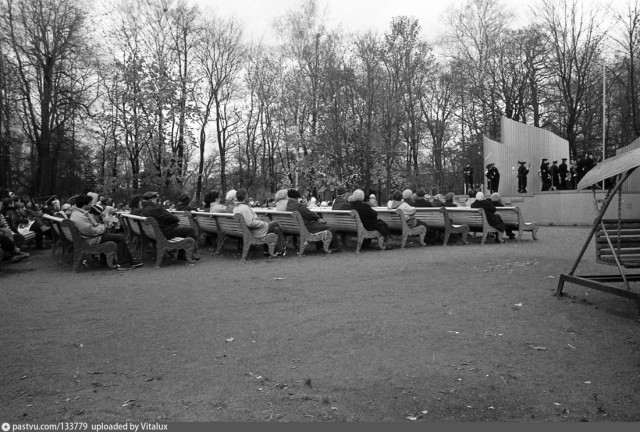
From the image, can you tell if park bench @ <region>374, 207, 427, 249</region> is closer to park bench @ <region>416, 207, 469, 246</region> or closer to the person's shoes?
park bench @ <region>416, 207, 469, 246</region>

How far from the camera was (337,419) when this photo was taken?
307 cm

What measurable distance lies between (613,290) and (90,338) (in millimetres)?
5025

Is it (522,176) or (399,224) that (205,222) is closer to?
(399,224)

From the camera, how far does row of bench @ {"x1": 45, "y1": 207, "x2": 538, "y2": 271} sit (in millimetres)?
9734

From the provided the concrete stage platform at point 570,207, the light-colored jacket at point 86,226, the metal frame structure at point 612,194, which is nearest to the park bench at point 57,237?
the light-colored jacket at point 86,226

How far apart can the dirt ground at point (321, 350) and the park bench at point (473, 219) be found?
4943 mm

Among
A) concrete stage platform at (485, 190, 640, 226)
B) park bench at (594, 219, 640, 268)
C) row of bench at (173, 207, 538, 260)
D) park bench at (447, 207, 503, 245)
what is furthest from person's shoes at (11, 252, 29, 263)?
concrete stage platform at (485, 190, 640, 226)

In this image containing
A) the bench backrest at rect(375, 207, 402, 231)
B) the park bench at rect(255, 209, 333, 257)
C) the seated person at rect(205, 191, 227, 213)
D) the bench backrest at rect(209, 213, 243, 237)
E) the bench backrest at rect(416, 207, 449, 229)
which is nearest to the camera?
the bench backrest at rect(209, 213, 243, 237)

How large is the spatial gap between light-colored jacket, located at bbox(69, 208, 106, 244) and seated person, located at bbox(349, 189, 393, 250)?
515 centimetres

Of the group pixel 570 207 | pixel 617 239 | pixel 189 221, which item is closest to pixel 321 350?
pixel 617 239

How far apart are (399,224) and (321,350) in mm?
8525

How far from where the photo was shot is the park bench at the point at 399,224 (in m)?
12.3

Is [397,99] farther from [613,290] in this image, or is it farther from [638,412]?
[638,412]

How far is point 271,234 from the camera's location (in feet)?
35.3
